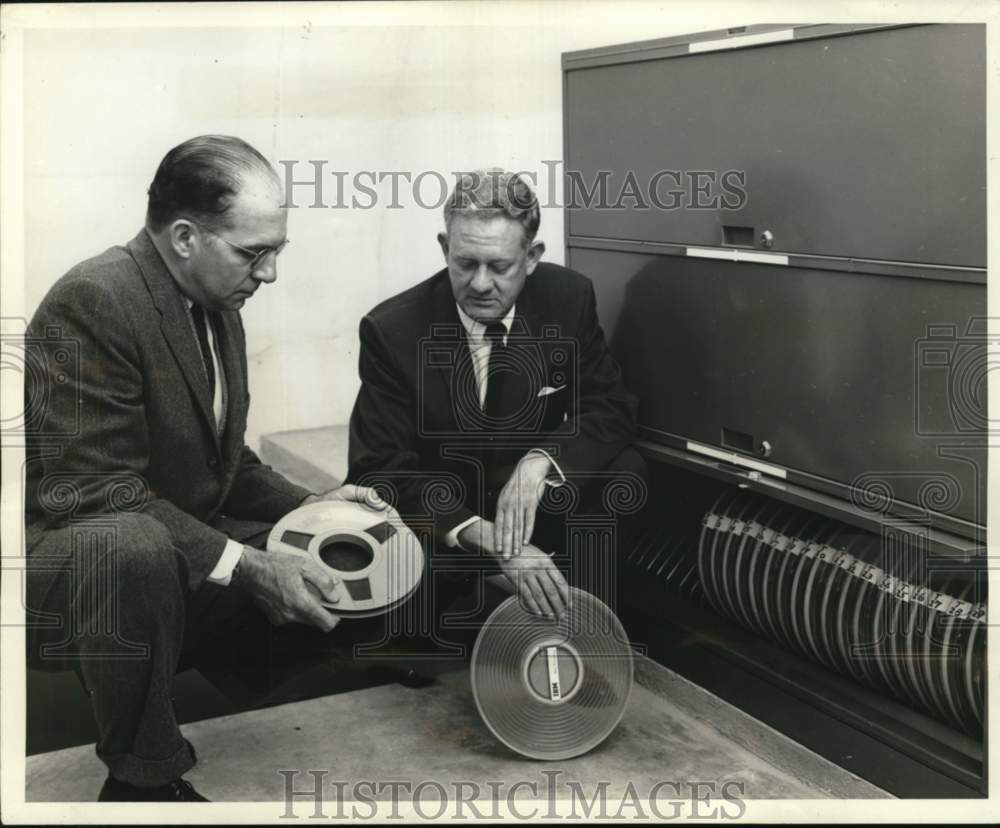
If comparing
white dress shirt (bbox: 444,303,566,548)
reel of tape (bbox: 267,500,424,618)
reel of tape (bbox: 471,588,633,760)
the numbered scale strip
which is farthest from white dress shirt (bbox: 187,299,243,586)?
the numbered scale strip

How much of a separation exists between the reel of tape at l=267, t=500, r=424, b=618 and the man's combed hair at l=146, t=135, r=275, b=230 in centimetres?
80

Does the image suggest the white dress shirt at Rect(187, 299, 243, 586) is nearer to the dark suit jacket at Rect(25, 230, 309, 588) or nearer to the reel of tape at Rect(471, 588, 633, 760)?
the dark suit jacket at Rect(25, 230, 309, 588)

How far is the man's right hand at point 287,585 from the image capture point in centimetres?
318

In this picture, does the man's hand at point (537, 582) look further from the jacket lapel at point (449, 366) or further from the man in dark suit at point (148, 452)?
the man in dark suit at point (148, 452)

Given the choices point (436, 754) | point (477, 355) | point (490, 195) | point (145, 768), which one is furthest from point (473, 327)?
point (145, 768)

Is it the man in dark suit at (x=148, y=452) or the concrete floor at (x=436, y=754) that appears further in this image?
the concrete floor at (x=436, y=754)

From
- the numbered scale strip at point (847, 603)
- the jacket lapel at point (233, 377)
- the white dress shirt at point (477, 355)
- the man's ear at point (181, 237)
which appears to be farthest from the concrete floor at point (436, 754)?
the man's ear at point (181, 237)

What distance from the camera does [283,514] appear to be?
3.25m

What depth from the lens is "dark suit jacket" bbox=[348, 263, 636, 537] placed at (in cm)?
331

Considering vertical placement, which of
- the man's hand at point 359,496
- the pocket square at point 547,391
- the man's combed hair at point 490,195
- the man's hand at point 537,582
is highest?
the man's combed hair at point 490,195

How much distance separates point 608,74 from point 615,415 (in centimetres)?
97

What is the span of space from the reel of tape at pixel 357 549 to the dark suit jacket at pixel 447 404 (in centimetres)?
9

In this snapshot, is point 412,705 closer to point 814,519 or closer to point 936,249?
point 814,519

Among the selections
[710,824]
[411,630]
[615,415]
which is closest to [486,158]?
[615,415]
